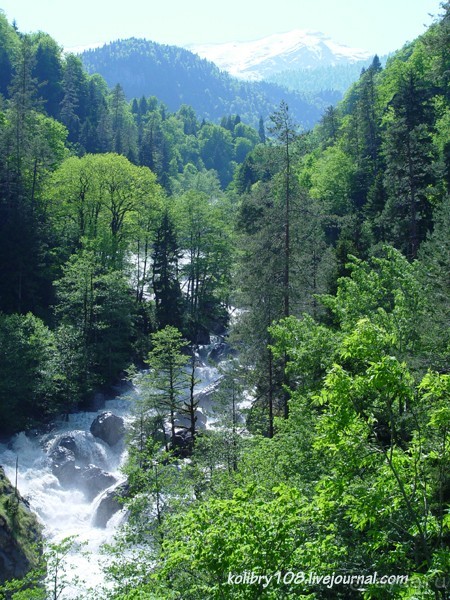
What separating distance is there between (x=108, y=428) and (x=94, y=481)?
409 centimetres

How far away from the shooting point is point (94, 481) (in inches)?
1171

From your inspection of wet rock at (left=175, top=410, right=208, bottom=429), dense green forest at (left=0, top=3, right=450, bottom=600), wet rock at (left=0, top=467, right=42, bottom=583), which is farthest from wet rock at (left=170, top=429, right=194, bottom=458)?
wet rock at (left=0, top=467, right=42, bottom=583)

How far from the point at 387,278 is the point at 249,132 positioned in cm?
15510

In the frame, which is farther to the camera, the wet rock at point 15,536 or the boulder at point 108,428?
the boulder at point 108,428

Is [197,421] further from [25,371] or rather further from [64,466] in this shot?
[25,371]

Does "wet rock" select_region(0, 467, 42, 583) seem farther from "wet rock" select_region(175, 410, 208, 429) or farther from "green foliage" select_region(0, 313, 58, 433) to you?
"wet rock" select_region(175, 410, 208, 429)

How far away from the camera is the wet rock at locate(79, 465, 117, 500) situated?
29375 millimetres

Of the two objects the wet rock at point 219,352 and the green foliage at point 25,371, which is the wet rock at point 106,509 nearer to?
the green foliage at point 25,371

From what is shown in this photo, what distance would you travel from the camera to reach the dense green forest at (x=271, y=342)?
761cm

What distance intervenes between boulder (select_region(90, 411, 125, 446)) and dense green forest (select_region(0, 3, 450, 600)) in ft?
7.88

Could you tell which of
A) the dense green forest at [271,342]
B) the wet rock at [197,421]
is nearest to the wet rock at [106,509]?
the dense green forest at [271,342]

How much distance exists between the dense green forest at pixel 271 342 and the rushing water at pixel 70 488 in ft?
4.61

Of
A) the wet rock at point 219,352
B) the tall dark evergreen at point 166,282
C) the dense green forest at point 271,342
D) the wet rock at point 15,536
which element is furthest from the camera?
the wet rock at point 219,352

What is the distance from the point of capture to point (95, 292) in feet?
129
